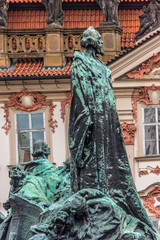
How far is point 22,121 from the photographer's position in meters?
31.6

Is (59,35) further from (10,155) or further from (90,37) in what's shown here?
(90,37)

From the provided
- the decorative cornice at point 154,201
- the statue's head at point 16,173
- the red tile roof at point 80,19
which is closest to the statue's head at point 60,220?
the statue's head at point 16,173

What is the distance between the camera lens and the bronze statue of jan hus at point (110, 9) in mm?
31688

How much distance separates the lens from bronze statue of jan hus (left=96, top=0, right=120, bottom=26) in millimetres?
31688

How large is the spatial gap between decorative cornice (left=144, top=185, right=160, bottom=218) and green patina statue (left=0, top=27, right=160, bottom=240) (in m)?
18.3

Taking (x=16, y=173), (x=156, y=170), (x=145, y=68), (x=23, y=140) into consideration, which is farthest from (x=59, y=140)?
(x=16, y=173)

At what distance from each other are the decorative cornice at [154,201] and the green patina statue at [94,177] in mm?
18267

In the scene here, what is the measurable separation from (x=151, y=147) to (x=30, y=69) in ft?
12.0

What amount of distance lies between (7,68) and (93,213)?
2114 centimetres

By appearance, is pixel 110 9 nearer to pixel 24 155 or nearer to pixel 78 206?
pixel 24 155

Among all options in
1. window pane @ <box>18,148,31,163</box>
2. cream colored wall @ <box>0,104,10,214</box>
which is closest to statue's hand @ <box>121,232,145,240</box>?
cream colored wall @ <box>0,104,10,214</box>

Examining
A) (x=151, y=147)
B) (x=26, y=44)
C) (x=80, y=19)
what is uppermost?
(x=80, y=19)

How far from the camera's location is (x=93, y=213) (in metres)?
10.8

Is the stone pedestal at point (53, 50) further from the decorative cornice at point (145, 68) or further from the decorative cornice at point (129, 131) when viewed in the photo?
the decorative cornice at point (129, 131)
